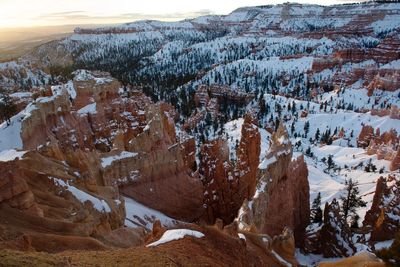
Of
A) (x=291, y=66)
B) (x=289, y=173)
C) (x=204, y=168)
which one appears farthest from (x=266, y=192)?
(x=291, y=66)

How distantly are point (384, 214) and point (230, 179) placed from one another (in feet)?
35.0

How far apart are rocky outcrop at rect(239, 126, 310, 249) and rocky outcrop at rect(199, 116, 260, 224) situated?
393cm

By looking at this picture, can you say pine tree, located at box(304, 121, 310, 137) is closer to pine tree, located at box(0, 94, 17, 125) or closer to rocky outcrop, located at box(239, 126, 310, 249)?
rocky outcrop, located at box(239, 126, 310, 249)

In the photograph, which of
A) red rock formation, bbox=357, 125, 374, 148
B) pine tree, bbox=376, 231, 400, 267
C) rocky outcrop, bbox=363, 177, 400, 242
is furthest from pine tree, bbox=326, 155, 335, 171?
pine tree, bbox=376, 231, 400, 267

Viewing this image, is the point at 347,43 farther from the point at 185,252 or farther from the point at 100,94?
the point at 185,252

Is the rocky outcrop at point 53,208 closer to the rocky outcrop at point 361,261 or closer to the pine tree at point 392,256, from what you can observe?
the rocky outcrop at point 361,261

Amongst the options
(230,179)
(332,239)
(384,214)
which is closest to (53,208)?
(332,239)

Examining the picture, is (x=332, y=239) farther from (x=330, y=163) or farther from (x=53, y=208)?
(x=330, y=163)

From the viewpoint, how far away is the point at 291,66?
141 meters

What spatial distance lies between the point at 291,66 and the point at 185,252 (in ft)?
460

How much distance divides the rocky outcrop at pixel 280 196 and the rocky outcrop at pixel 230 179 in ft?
12.9

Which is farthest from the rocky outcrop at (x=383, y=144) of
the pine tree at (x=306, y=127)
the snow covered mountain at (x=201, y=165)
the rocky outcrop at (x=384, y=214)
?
the rocky outcrop at (x=384, y=214)

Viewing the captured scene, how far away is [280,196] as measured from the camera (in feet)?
66.1

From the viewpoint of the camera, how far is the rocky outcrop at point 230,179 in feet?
87.5
